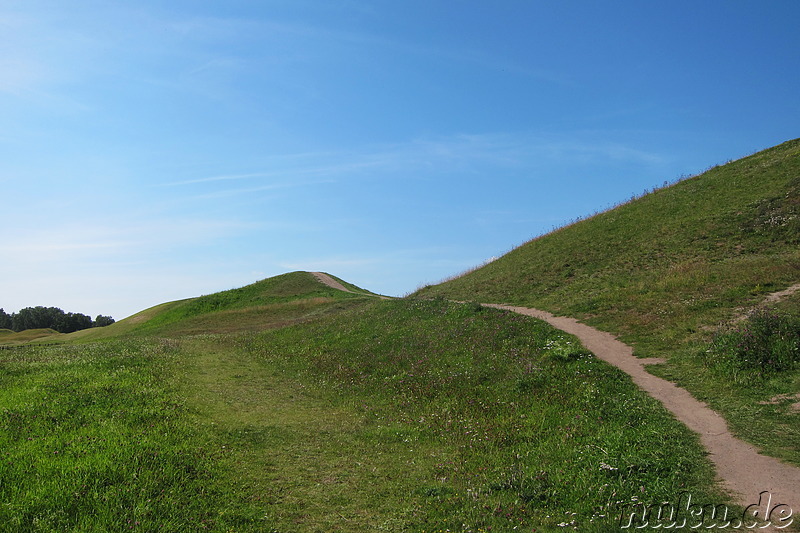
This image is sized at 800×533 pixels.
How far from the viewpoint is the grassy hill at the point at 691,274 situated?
14.8m

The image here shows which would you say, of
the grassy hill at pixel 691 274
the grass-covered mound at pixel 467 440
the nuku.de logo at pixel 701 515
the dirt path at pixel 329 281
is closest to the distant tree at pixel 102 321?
the dirt path at pixel 329 281

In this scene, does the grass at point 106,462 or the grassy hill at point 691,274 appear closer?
the grass at point 106,462

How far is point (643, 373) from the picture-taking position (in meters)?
17.1

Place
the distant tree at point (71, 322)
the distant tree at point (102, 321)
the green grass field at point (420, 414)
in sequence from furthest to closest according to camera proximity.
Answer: the distant tree at point (102, 321) → the distant tree at point (71, 322) → the green grass field at point (420, 414)

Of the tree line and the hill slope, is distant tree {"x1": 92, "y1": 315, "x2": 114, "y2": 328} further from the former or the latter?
the hill slope

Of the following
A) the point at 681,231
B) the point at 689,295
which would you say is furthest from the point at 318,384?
the point at 681,231

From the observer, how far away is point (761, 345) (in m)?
15.9

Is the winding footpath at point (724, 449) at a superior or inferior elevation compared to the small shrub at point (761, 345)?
inferior

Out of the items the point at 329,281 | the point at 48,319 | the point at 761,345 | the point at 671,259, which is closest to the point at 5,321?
the point at 48,319

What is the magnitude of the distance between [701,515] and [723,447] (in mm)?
3406

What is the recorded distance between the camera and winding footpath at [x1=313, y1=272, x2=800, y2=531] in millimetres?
9117

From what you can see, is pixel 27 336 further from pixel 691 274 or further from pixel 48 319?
pixel 691 274

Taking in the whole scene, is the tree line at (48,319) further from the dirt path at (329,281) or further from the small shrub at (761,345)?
the small shrub at (761,345)

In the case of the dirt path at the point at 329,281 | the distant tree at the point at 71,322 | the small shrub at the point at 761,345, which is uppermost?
the dirt path at the point at 329,281
